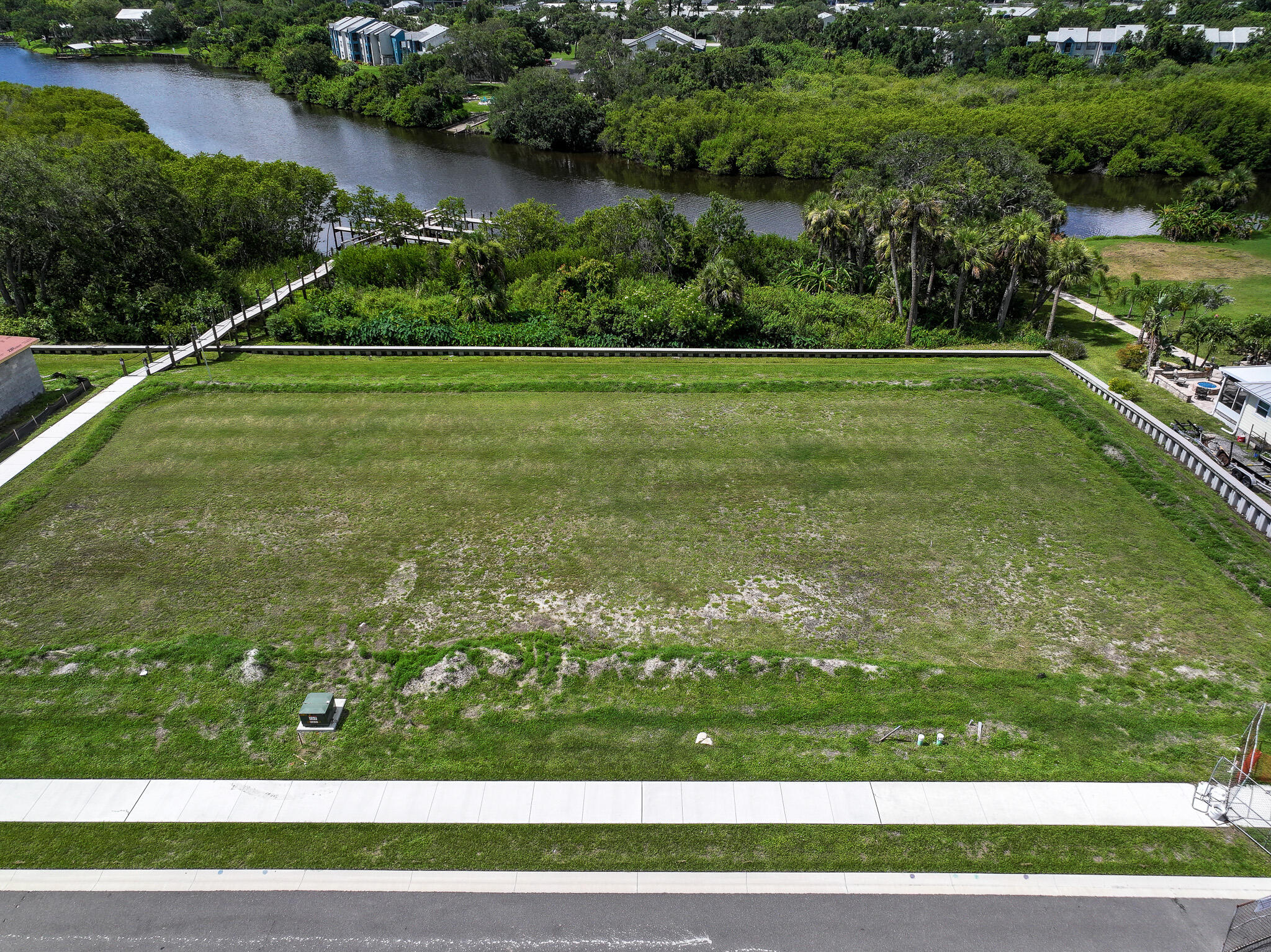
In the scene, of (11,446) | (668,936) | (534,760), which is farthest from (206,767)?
(11,446)

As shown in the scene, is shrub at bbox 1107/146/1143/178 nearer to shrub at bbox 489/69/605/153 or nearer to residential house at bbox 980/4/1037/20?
shrub at bbox 489/69/605/153

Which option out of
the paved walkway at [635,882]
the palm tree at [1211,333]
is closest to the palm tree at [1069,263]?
the palm tree at [1211,333]

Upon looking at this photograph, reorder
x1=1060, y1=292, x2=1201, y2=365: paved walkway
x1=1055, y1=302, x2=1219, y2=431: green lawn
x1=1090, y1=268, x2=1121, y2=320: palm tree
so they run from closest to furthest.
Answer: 1. x1=1055, y1=302, x2=1219, y2=431: green lawn
2. x1=1060, y1=292, x2=1201, y2=365: paved walkway
3. x1=1090, y1=268, x2=1121, y2=320: palm tree

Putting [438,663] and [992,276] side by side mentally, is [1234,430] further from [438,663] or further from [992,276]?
[438,663]

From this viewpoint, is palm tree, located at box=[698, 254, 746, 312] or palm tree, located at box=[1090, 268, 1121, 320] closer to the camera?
palm tree, located at box=[698, 254, 746, 312]

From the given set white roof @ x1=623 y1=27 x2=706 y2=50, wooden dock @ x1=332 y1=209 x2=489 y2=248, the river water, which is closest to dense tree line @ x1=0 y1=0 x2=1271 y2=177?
the river water

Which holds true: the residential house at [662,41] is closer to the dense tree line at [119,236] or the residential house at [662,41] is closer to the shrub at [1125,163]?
the shrub at [1125,163]
